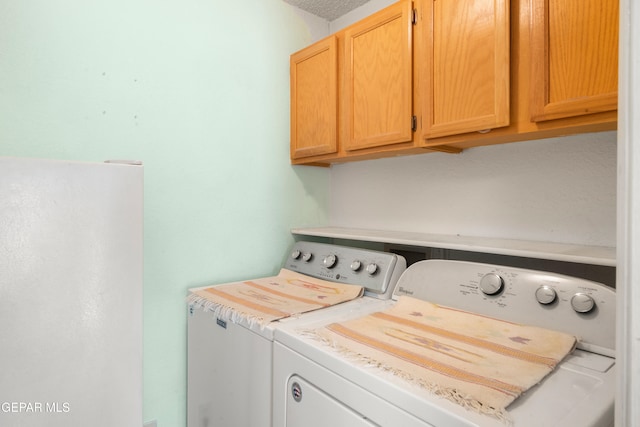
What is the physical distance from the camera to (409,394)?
700 mm

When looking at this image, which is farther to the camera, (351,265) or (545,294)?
(351,265)

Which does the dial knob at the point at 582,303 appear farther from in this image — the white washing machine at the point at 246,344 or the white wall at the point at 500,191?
the white washing machine at the point at 246,344

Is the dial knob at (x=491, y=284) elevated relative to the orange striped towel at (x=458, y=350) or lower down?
elevated

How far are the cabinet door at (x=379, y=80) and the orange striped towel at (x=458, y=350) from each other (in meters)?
0.72

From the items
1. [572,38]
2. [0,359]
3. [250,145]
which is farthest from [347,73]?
[0,359]

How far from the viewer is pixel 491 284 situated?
3.67 ft

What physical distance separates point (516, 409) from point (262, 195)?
1.46m

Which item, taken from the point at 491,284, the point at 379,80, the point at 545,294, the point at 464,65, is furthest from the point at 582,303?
the point at 379,80

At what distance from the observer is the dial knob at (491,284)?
1.11m

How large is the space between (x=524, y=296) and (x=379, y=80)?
1005mm

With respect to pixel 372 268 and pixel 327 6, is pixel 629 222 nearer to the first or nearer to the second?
pixel 372 268

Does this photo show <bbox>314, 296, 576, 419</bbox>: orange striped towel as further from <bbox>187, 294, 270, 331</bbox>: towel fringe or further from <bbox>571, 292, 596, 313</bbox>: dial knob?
<bbox>187, 294, 270, 331</bbox>: towel fringe

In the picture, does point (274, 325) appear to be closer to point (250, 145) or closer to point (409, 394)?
point (409, 394)

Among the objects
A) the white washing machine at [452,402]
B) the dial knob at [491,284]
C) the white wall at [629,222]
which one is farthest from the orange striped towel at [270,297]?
the white wall at [629,222]
